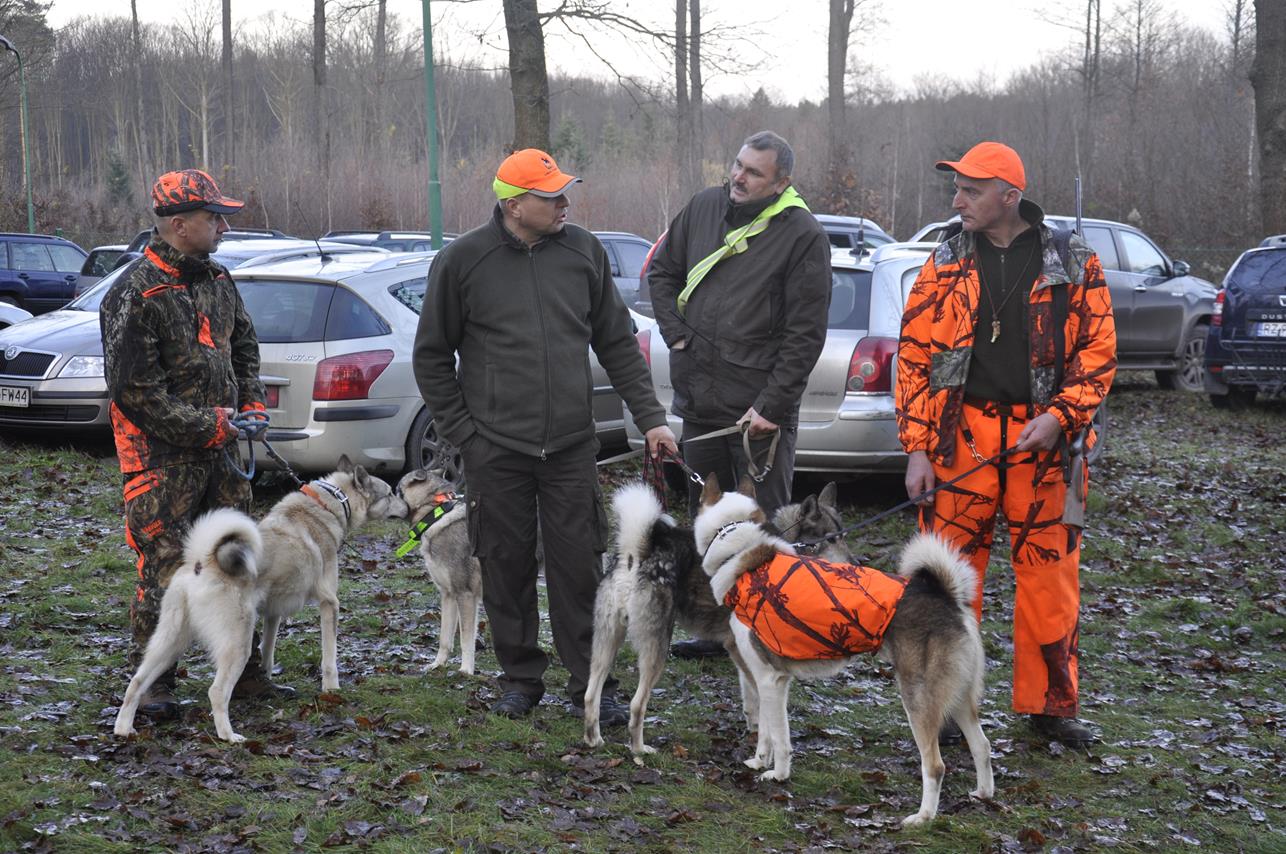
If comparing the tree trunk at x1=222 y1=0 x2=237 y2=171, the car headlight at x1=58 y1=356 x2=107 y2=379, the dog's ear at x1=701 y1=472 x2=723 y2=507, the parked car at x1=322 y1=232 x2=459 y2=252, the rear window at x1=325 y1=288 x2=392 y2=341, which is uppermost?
the tree trunk at x1=222 y1=0 x2=237 y2=171

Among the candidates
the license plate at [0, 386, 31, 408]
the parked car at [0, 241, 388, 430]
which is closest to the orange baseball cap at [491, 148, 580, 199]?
the parked car at [0, 241, 388, 430]

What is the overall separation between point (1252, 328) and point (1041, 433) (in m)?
10.3

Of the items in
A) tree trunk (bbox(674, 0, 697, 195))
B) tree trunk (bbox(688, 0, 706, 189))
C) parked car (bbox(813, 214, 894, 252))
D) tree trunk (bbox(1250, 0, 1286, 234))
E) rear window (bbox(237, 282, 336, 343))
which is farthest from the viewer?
tree trunk (bbox(688, 0, 706, 189))

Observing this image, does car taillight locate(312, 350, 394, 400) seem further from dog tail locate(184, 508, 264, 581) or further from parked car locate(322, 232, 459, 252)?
parked car locate(322, 232, 459, 252)

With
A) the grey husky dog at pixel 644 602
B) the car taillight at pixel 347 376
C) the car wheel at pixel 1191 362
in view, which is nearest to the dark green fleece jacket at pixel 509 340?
the grey husky dog at pixel 644 602

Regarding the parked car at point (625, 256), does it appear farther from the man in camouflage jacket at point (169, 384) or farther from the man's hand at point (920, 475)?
the man in camouflage jacket at point (169, 384)

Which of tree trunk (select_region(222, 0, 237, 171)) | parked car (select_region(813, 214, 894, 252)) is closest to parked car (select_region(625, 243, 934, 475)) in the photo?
parked car (select_region(813, 214, 894, 252))

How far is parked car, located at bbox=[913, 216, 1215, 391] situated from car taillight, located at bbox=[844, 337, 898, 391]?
25.4ft

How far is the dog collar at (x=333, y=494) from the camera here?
5406mm

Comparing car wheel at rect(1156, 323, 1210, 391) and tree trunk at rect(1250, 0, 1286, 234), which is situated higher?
tree trunk at rect(1250, 0, 1286, 234)

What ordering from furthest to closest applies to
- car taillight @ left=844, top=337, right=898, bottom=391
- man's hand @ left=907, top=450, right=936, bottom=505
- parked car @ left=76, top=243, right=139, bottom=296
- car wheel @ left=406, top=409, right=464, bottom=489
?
parked car @ left=76, top=243, right=139, bottom=296
car wheel @ left=406, top=409, right=464, bottom=489
car taillight @ left=844, top=337, right=898, bottom=391
man's hand @ left=907, top=450, right=936, bottom=505

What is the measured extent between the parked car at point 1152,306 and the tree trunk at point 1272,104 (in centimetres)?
215

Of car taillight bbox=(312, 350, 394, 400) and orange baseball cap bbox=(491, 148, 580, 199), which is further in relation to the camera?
car taillight bbox=(312, 350, 394, 400)

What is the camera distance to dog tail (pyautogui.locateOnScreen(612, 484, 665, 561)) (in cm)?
464
